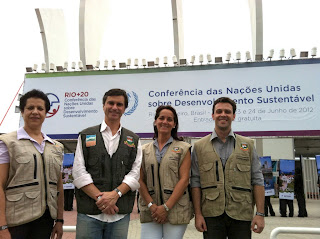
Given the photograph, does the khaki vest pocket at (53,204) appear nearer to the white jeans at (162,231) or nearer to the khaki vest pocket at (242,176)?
the white jeans at (162,231)

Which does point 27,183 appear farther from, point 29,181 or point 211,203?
point 211,203

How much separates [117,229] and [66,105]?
900 cm

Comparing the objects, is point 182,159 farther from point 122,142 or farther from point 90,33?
point 90,33

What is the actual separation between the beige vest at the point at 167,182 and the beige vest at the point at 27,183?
0.74m

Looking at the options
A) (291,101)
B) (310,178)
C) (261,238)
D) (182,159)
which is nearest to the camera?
(182,159)

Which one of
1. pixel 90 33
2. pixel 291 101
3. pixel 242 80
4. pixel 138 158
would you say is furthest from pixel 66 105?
pixel 138 158

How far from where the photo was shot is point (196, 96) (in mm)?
9484

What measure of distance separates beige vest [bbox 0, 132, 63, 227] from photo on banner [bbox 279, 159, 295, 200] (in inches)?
248

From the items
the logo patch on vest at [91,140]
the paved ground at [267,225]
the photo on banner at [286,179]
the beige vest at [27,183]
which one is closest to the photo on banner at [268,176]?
the photo on banner at [286,179]

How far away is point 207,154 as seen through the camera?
2295mm

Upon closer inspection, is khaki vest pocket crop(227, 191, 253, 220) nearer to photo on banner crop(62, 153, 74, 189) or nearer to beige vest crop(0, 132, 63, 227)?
beige vest crop(0, 132, 63, 227)

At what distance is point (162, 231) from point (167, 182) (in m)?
0.40

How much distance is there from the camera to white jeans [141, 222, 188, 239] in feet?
7.06

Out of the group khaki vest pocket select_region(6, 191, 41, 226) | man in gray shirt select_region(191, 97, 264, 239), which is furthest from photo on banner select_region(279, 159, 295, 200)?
khaki vest pocket select_region(6, 191, 41, 226)
